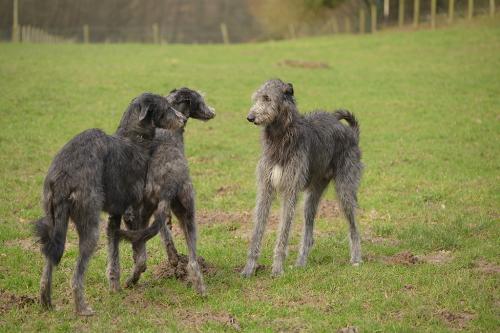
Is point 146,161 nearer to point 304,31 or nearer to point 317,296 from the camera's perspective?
point 317,296

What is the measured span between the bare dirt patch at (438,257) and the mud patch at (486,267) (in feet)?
1.41

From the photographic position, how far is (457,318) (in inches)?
304

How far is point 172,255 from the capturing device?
9164 mm

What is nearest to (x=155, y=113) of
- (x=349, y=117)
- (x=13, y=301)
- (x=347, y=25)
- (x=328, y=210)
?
(x=13, y=301)

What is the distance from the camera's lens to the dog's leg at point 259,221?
9578 millimetres

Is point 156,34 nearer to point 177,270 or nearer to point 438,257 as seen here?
point 438,257

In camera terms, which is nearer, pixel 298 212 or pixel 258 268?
pixel 258 268

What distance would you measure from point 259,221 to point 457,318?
314 cm

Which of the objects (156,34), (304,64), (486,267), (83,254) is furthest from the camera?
(156,34)

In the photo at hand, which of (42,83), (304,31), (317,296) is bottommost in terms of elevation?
(317,296)

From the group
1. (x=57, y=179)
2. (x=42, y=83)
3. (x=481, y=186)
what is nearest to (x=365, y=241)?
(x=481, y=186)

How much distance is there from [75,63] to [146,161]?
23.3 metres

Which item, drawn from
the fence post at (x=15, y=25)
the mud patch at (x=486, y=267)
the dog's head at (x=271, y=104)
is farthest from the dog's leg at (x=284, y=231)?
the fence post at (x=15, y=25)

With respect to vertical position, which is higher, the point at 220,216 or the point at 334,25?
the point at 334,25
